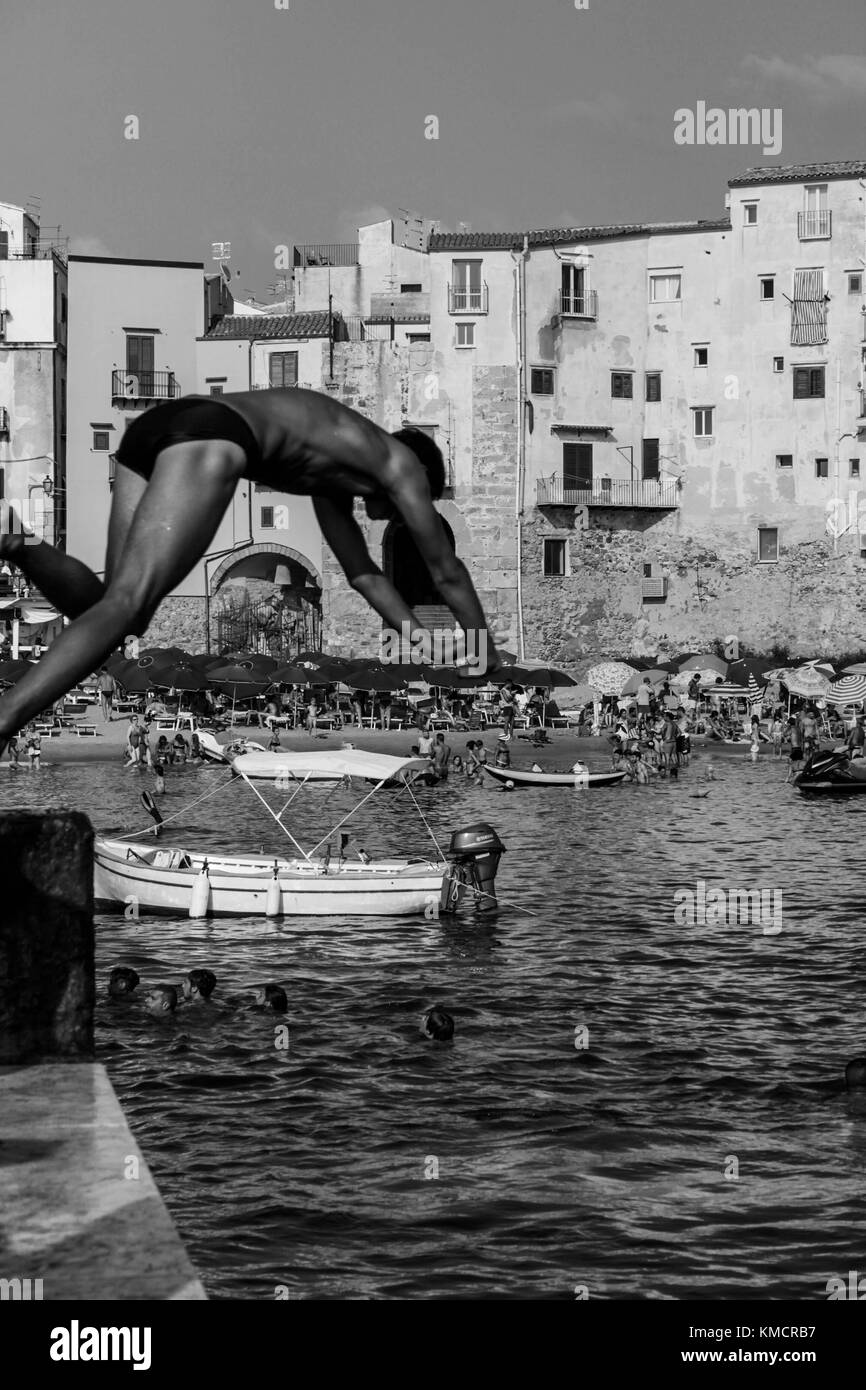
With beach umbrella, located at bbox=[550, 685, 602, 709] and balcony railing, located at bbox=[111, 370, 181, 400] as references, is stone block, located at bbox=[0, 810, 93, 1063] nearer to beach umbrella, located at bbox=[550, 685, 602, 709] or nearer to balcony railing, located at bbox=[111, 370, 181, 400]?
beach umbrella, located at bbox=[550, 685, 602, 709]

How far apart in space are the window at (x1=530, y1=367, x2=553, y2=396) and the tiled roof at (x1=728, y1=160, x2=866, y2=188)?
13100 mm

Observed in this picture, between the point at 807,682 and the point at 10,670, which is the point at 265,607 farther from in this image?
the point at 807,682

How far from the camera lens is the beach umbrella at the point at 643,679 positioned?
74062 millimetres

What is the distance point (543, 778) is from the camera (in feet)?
204

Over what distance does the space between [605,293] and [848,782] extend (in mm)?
32516

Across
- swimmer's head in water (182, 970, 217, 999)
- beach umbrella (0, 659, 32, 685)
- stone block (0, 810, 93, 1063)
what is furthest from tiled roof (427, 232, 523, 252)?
stone block (0, 810, 93, 1063)

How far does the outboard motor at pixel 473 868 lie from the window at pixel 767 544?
169 feet

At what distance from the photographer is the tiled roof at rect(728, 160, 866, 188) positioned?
83500 millimetres

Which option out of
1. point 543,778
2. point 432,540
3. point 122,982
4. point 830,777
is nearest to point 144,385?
point 543,778

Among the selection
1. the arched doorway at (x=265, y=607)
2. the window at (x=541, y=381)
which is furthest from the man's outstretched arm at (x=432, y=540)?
the window at (x=541, y=381)

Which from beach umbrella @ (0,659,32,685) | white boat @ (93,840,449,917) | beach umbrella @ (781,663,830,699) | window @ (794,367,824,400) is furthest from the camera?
window @ (794,367,824,400)
